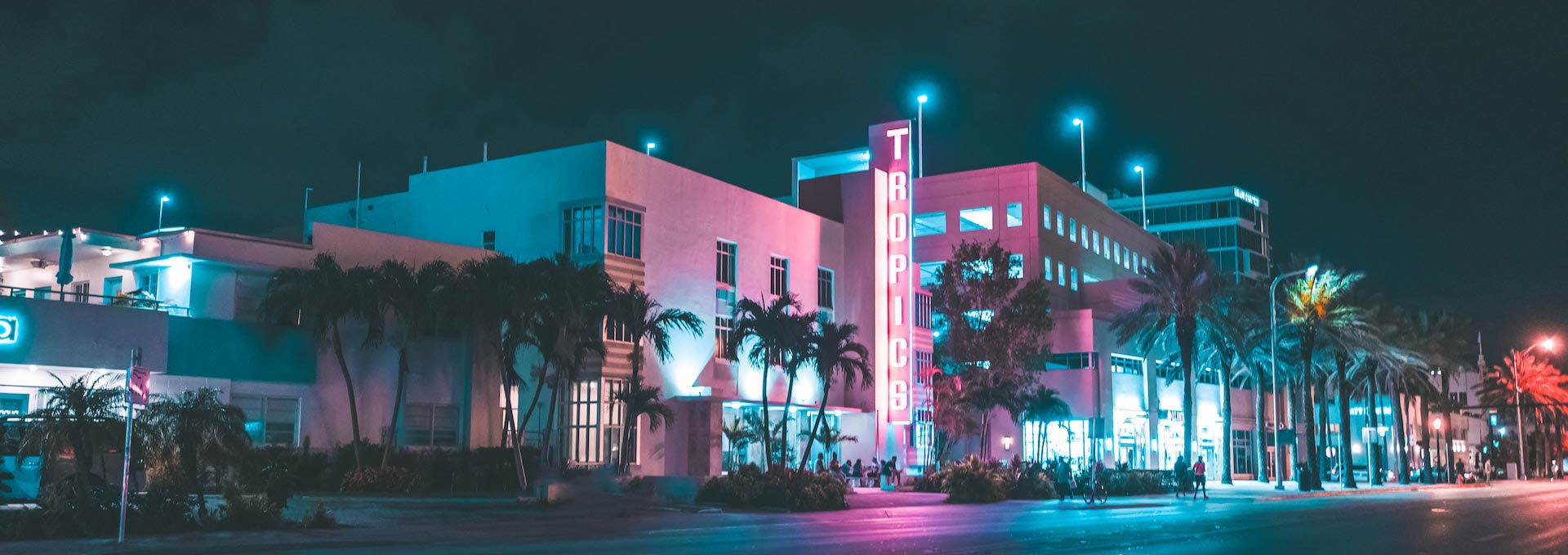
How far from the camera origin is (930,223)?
80.4 m

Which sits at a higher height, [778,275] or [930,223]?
[930,223]

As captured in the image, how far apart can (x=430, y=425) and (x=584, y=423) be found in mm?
5819

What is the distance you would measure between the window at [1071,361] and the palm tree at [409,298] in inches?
1587

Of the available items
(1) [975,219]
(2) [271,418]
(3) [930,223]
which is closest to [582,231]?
(2) [271,418]

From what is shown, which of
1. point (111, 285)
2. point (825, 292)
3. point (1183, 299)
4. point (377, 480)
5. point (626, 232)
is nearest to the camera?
point (377, 480)

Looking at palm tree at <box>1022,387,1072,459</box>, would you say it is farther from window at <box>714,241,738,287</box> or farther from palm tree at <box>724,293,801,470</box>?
palm tree at <box>724,293,801,470</box>

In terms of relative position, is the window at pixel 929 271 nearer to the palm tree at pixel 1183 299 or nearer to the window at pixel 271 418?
the palm tree at pixel 1183 299

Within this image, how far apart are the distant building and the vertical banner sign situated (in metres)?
68.5

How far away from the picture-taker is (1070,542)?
2361 centimetres

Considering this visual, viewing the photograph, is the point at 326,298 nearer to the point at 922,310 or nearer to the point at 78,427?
the point at 78,427

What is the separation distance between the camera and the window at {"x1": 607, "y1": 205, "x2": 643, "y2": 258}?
159ft

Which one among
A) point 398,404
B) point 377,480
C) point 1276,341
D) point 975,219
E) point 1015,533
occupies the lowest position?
point 1015,533

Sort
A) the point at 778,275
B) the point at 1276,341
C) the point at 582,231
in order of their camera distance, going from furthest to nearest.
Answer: the point at 1276,341, the point at 778,275, the point at 582,231

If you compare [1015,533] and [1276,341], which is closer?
[1015,533]
